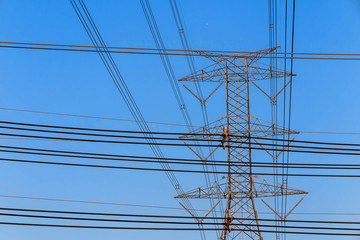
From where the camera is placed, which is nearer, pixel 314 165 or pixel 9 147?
pixel 9 147

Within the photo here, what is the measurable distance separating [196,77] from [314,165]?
9.43m

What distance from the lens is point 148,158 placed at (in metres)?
8.79

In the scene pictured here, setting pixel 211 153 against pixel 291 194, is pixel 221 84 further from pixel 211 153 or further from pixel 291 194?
pixel 291 194

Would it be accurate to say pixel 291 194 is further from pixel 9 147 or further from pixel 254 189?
pixel 9 147

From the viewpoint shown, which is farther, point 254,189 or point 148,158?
point 254,189

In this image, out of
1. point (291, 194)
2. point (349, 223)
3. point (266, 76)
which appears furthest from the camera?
point (266, 76)

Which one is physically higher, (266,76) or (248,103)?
(266,76)

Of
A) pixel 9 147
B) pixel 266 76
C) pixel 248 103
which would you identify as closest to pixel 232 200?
pixel 248 103

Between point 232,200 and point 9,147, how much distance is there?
9.90 meters

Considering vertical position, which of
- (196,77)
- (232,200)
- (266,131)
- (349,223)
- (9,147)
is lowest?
(349,223)

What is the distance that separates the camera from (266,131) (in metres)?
15.6

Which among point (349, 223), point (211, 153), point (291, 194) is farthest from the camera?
point (291, 194)

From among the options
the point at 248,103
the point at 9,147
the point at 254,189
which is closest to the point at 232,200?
the point at 254,189

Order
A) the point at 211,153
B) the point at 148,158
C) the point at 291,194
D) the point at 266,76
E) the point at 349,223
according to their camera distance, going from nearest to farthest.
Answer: the point at 349,223 → the point at 148,158 → the point at 211,153 → the point at 291,194 → the point at 266,76
